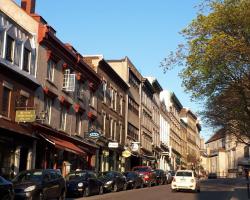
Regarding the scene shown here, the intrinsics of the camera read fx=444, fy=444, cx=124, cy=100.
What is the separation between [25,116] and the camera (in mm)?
25438

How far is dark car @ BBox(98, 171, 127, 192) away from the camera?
29.2m

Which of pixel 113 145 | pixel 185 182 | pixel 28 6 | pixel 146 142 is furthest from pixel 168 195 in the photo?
pixel 146 142

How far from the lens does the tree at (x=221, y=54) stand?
79.2 ft

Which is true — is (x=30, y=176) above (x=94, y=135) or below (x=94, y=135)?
below

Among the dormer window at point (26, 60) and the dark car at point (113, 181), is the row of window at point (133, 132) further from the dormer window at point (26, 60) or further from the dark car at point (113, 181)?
the dormer window at point (26, 60)

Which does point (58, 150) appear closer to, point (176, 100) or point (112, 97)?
point (112, 97)

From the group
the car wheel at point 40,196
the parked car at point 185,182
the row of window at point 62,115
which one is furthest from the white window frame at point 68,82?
the car wheel at point 40,196

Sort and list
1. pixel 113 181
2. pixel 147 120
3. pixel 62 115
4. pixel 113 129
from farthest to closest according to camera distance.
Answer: pixel 147 120 < pixel 113 129 < pixel 62 115 < pixel 113 181

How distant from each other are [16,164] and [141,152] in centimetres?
3548

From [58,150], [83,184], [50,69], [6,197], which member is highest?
[50,69]

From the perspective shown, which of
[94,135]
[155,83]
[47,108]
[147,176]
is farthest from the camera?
[155,83]

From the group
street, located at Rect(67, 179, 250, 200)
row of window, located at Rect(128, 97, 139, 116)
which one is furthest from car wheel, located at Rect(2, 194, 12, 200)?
row of window, located at Rect(128, 97, 139, 116)

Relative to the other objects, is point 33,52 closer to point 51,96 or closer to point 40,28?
point 40,28

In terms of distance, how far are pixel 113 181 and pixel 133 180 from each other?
16.2ft
